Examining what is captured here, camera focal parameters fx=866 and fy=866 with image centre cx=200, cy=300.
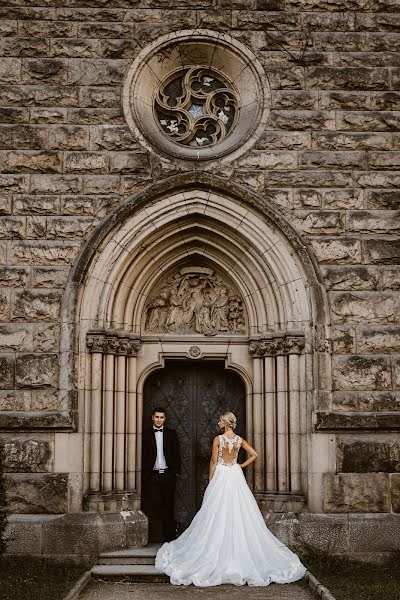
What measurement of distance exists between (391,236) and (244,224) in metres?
1.90

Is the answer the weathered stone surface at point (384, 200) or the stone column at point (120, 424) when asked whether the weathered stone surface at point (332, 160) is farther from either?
the stone column at point (120, 424)

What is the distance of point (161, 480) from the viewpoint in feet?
37.4

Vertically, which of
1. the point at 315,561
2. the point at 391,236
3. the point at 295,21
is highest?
the point at 295,21

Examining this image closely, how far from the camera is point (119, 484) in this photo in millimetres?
10938

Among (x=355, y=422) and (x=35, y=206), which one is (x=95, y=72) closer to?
(x=35, y=206)

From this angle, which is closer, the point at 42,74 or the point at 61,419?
the point at 61,419

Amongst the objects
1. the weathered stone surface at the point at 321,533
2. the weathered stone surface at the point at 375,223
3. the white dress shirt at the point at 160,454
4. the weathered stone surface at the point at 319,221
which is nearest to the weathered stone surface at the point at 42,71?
the weathered stone surface at the point at 319,221

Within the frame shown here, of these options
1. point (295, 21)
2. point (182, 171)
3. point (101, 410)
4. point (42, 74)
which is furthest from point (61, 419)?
point (295, 21)

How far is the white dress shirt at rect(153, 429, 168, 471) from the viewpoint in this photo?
11.3 meters

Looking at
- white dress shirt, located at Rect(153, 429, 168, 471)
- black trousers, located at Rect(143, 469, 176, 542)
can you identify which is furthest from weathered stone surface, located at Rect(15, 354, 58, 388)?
black trousers, located at Rect(143, 469, 176, 542)

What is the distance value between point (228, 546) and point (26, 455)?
281 cm

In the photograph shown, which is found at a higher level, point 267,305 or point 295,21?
point 295,21

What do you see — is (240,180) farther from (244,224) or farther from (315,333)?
(315,333)

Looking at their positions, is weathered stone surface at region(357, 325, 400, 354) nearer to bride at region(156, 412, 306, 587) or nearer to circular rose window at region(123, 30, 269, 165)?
bride at region(156, 412, 306, 587)
